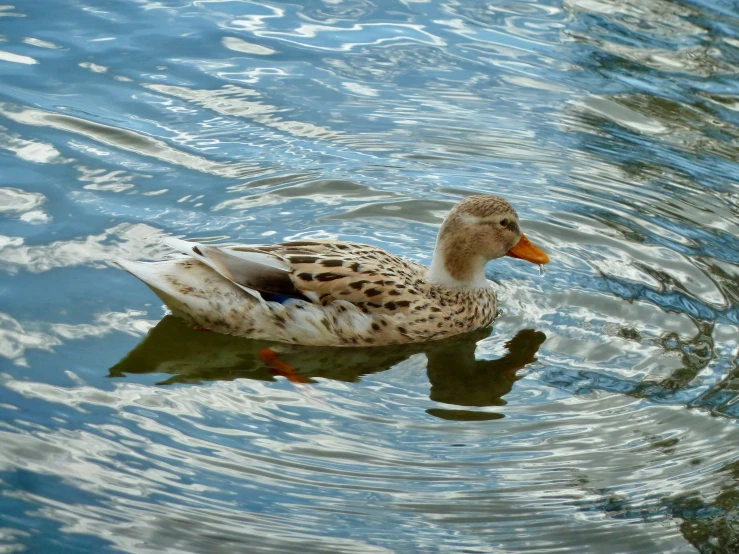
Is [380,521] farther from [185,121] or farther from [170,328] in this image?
[185,121]

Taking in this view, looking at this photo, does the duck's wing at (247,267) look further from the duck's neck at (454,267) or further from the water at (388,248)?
the duck's neck at (454,267)

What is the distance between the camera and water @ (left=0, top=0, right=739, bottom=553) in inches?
231

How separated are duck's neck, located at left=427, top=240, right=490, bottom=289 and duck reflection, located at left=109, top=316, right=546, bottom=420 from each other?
0.49m

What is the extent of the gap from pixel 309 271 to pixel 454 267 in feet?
4.01

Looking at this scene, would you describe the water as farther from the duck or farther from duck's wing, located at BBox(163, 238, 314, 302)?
duck's wing, located at BBox(163, 238, 314, 302)

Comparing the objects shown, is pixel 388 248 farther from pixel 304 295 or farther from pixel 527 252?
pixel 304 295

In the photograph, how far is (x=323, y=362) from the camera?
→ 754 centimetres

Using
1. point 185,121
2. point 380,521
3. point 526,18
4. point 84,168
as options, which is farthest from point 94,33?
point 380,521

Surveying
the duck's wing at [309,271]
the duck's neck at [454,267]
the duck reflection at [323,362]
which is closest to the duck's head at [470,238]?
the duck's neck at [454,267]

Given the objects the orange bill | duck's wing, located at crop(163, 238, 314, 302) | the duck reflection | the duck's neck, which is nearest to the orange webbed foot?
the duck reflection

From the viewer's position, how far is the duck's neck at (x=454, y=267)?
27.1 ft

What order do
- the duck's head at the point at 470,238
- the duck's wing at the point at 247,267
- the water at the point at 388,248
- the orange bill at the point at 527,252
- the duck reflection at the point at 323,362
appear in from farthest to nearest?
the orange bill at the point at 527,252
the duck's head at the point at 470,238
the duck's wing at the point at 247,267
the duck reflection at the point at 323,362
the water at the point at 388,248

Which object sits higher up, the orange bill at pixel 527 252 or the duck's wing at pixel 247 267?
the orange bill at pixel 527 252

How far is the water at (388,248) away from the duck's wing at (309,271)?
415mm
